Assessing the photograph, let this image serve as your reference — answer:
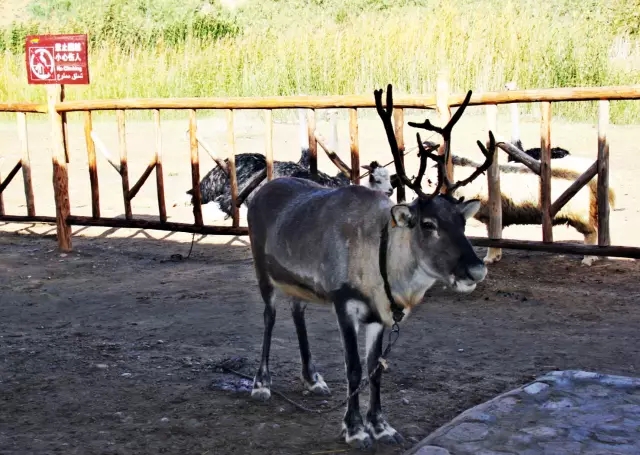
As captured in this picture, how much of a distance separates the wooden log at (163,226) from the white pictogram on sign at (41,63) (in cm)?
165

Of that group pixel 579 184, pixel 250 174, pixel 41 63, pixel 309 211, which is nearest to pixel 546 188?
pixel 579 184

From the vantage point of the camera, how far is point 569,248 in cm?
812

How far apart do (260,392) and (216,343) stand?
1270mm

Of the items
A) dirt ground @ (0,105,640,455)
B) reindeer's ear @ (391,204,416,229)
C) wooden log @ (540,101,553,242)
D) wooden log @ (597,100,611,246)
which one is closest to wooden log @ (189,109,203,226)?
dirt ground @ (0,105,640,455)

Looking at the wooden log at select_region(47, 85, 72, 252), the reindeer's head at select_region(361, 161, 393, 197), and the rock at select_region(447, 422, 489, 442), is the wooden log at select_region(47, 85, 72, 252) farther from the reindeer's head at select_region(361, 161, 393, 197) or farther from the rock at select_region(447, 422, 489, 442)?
the rock at select_region(447, 422, 489, 442)

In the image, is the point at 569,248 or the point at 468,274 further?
the point at 569,248

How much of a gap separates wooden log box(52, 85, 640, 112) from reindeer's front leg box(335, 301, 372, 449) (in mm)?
3477

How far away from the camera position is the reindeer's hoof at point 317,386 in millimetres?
5730

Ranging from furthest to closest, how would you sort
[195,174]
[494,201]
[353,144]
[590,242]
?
[195,174]
[590,242]
[353,144]
[494,201]

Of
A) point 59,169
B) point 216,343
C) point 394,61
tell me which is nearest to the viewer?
point 216,343

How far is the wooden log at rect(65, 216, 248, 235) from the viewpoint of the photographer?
31.1ft

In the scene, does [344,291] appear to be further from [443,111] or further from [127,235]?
[127,235]

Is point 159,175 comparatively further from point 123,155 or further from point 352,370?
point 352,370

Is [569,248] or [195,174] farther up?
[195,174]
